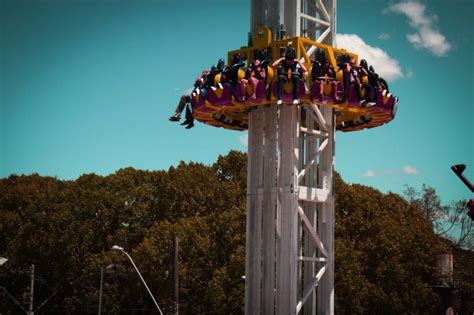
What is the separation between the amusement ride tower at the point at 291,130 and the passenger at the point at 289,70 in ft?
0.11

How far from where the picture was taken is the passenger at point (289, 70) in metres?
23.2

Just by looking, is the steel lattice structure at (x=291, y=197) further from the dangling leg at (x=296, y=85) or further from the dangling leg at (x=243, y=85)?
the dangling leg at (x=243, y=85)

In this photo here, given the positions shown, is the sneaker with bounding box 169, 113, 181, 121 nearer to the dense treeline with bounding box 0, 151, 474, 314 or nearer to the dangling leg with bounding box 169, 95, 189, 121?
the dangling leg with bounding box 169, 95, 189, 121

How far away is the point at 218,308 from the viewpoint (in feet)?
155

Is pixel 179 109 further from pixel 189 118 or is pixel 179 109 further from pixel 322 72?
pixel 322 72

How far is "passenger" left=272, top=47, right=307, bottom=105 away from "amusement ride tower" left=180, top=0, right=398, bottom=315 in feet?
0.11

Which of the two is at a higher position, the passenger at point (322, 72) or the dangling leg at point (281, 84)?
the passenger at point (322, 72)

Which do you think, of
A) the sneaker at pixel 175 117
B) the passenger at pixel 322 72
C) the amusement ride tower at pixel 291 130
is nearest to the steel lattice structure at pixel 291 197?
the amusement ride tower at pixel 291 130

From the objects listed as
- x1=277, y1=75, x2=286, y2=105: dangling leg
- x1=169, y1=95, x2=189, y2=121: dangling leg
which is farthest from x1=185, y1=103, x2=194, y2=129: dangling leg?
x1=277, y1=75, x2=286, y2=105: dangling leg

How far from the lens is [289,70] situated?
76.7 feet

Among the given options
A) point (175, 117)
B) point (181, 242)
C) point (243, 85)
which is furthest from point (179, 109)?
point (181, 242)

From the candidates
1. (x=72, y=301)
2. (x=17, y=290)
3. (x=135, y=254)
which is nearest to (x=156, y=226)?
(x=135, y=254)

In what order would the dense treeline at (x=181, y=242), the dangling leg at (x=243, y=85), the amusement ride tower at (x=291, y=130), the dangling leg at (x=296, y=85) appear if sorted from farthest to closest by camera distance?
1. the dense treeline at (x=181, y=242)
2. the amusement ride tower at (x=291, y=130)
3. the dangling leg at (x=243, y=85)
4. the dangling leg at (x=296, y=85)

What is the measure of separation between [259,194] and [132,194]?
34.5m
